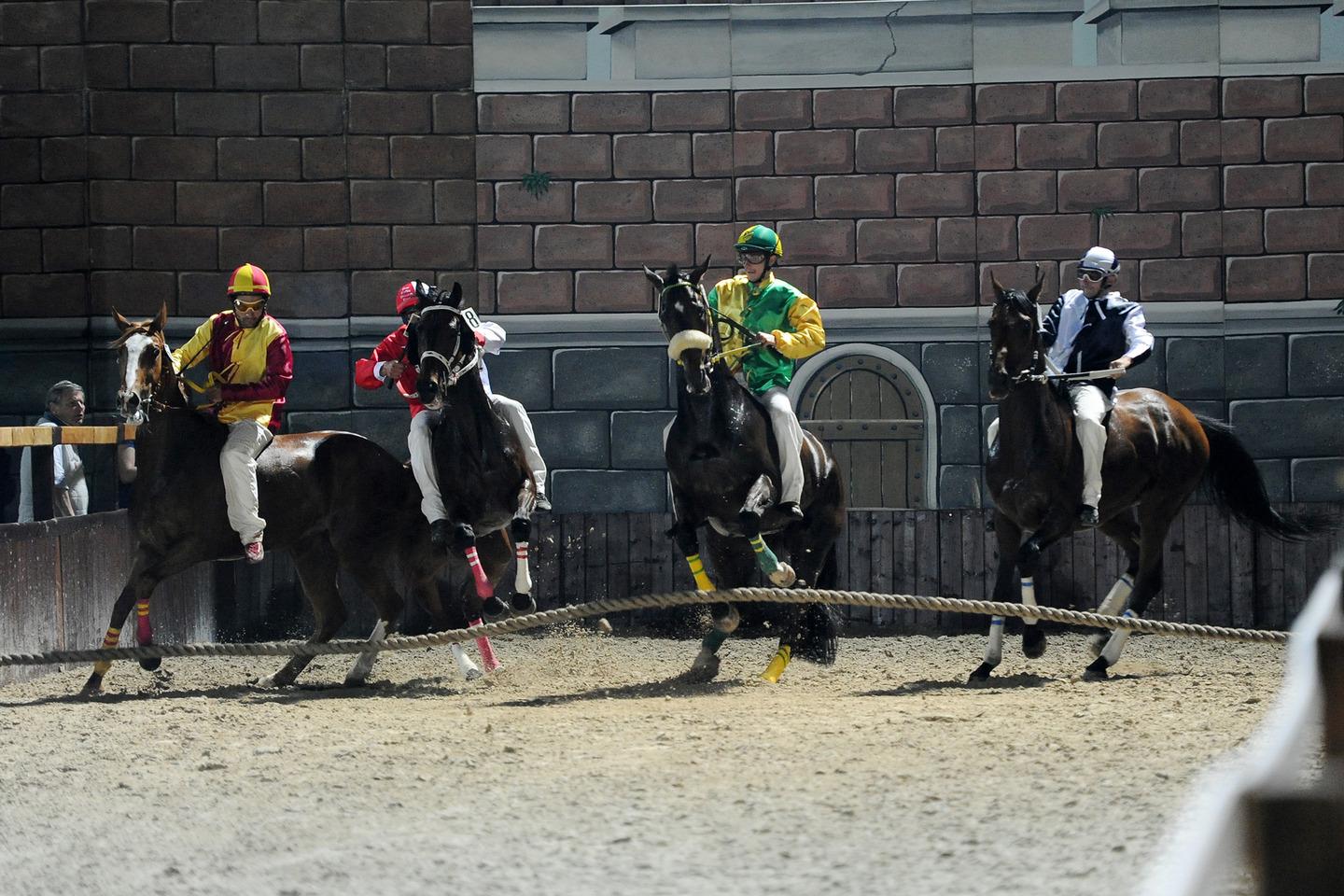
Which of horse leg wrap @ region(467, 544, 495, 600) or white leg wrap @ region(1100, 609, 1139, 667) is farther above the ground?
horse leg wrap @ region(467, 544, 495, 600)

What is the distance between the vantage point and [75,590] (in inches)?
393

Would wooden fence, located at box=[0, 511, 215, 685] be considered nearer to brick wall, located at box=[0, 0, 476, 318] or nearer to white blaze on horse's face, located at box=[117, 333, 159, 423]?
white blaze on horse's face, located at box=[117, 333, 159, 423]

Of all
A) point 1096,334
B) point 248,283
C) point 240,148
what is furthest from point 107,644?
point 1096,334

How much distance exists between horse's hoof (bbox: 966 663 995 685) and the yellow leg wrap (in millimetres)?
1012

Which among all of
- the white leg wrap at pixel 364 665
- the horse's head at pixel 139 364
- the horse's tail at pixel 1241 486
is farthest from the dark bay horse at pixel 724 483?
the horse's tail at pixel 1241 486

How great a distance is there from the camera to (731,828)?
502 centimetres

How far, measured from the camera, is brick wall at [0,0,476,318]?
11.7m

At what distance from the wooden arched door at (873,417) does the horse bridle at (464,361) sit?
3.41m

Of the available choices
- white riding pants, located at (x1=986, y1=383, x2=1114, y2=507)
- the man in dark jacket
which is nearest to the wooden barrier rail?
white riding pants, located at (x1=986, y1=383, x2=1114, y2=507)

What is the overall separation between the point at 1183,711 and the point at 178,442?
540 centimetres

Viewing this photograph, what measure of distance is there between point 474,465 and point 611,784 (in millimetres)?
3528

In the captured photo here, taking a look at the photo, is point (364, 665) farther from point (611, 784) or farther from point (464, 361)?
point (611, 784)

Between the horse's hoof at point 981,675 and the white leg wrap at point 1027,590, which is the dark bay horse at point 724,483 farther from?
the white leg wrap at point 1027,590

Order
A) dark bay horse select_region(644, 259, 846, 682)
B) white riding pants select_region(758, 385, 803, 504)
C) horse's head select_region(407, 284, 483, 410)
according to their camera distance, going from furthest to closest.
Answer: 1. white riding pants select_region(758, 385, 803, 504)
2. horse's head select_region(407, 284, 483, 410)
3. dark bay horse select_region(644, 259, 846, 682)
